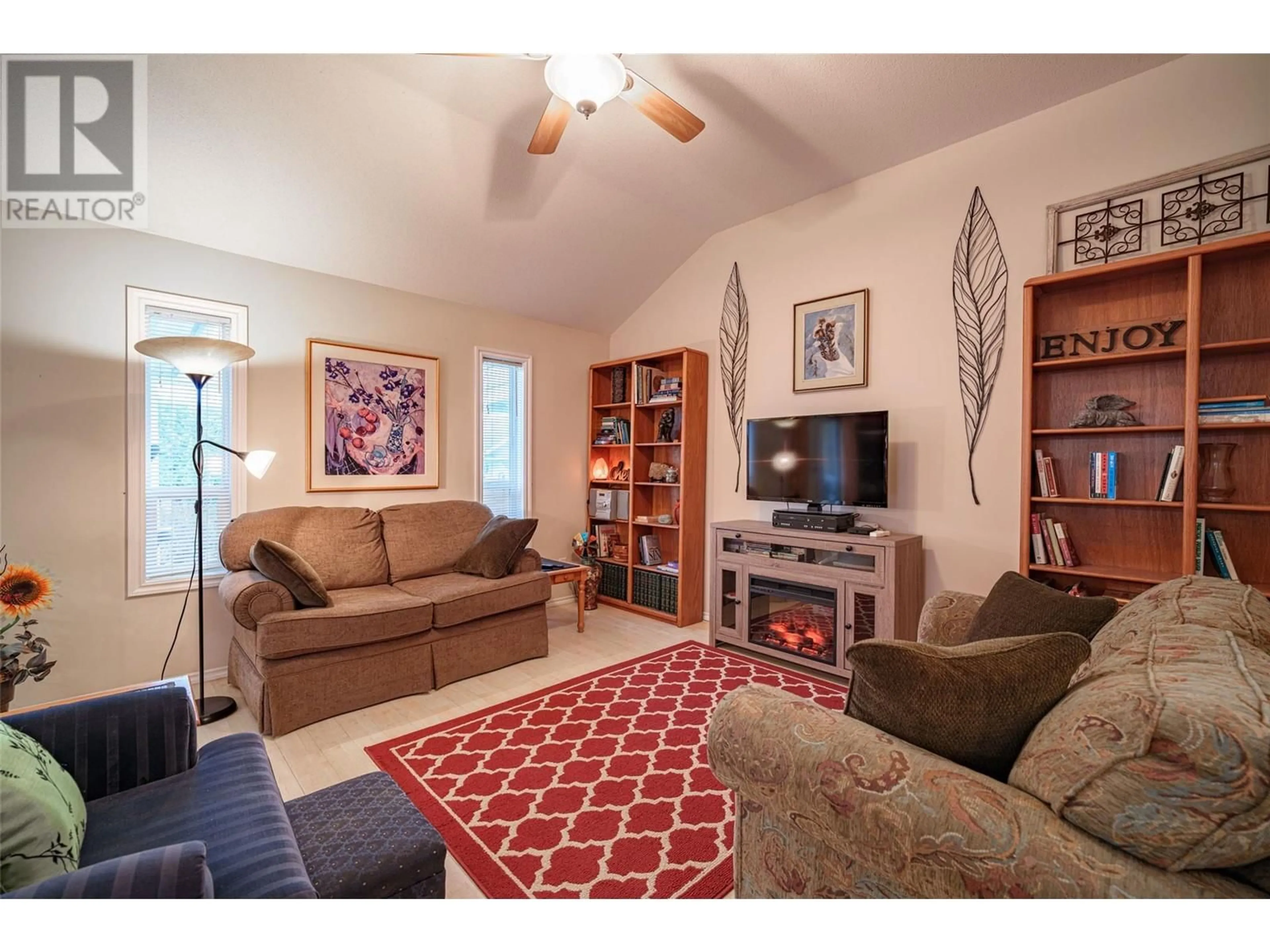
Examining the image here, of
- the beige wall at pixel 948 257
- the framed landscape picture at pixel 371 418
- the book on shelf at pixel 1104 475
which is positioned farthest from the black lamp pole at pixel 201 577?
the book on shelf at pixel 1104 475

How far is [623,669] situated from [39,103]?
11.6 ft

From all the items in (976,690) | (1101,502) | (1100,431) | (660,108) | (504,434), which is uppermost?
(660,108)

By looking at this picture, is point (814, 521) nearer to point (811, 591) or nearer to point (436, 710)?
point (811, 591)

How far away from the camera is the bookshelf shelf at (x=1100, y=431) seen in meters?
2.26

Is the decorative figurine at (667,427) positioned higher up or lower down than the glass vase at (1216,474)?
higher up

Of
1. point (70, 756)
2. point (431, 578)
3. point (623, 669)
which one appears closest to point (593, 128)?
point (431, 578)

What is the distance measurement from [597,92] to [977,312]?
7.49 feet

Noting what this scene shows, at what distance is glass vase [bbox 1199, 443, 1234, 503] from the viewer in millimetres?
2209

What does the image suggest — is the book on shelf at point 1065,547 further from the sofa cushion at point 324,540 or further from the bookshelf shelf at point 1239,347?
the sofa cushion at point 324,540

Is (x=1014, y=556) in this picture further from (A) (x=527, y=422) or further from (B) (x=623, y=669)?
(A) (x=527, y=422)

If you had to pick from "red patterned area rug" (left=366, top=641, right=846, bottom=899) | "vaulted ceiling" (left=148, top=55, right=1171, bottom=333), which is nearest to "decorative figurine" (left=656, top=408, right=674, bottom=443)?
"vaulted ceiling" (left=148, top=55, right=1171, bottom=333)

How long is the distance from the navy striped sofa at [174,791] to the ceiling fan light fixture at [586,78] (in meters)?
2.14

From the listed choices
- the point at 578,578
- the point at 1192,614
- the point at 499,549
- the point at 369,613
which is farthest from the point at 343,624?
the point at 1192,614

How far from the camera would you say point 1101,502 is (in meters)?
2.37
